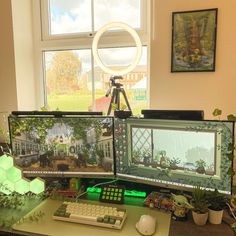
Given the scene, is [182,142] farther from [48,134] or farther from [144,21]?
[144,21]

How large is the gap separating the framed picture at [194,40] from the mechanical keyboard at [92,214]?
1.10 m

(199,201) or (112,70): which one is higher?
(112,70)

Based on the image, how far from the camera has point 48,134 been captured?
4.36 feet

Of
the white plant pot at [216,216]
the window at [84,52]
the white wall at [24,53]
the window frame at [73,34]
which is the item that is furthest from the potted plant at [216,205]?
the white wall at [24,53]

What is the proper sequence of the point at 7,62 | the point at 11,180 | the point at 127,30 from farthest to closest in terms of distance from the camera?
→ the point at 7,62, the point at 127,30, the point at 11,180

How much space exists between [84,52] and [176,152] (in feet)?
4.71

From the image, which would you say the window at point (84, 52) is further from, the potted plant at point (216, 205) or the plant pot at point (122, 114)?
the potted plant at point (216, 205)

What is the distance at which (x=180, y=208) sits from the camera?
1.07 meters

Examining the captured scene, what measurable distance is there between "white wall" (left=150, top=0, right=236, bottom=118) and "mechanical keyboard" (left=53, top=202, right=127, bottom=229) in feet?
3.14

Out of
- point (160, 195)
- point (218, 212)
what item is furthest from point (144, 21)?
point (218, 212)

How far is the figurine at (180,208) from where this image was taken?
1.06 meters

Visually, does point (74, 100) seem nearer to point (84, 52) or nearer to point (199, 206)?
point (84, 52)

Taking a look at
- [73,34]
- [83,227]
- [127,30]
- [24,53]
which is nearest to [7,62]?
[24,53]

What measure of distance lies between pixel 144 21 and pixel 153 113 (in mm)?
1071
